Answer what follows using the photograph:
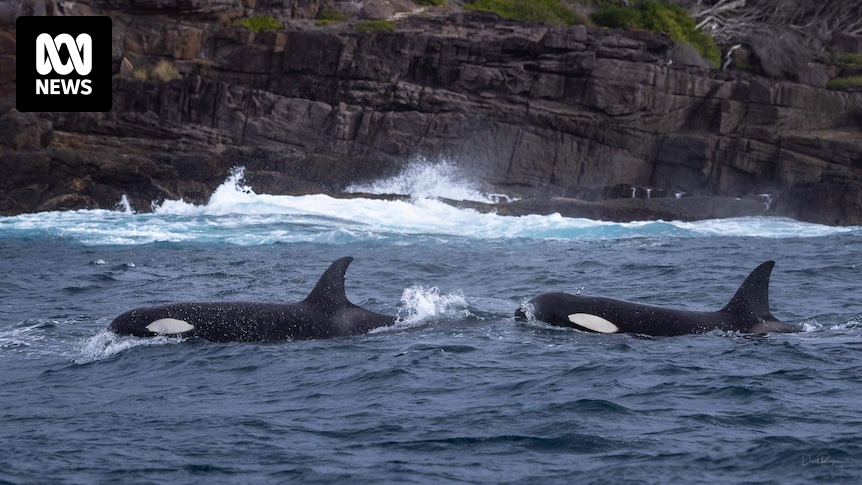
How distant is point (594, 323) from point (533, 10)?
37.4 meters

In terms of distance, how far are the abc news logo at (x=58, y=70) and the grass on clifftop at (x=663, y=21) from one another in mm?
22326

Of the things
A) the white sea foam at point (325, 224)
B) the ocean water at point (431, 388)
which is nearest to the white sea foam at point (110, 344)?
the ocean water at point (431, 388)

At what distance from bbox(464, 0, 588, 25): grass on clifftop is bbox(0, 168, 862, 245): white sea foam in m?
16.4

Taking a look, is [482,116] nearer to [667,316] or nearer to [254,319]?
[667,316]

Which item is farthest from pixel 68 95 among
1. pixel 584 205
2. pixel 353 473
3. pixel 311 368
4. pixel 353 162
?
pixel 353 473

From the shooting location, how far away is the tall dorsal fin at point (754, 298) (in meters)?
12.5

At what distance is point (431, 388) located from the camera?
408 inches

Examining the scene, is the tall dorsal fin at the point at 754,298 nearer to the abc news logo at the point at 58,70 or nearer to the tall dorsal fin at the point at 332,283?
the tall dorsal fin at the point at 332,283

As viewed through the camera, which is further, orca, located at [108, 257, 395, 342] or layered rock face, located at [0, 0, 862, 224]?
layered rock face, located at [0, 0, 862, 224]

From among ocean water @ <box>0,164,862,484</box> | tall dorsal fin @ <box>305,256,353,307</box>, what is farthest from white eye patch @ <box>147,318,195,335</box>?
tall dorsal fin @ <box>305,256,353,307</box>

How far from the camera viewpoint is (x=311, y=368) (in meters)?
11.0

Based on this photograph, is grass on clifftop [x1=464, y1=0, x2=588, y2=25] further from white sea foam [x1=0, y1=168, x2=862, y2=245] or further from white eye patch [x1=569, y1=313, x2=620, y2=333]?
white eye patch [x1=569, y1=313, x2=620, y2=333]

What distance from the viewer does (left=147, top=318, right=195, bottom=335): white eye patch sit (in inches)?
474

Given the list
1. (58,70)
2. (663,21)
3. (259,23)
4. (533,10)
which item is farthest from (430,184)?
(663,21)
